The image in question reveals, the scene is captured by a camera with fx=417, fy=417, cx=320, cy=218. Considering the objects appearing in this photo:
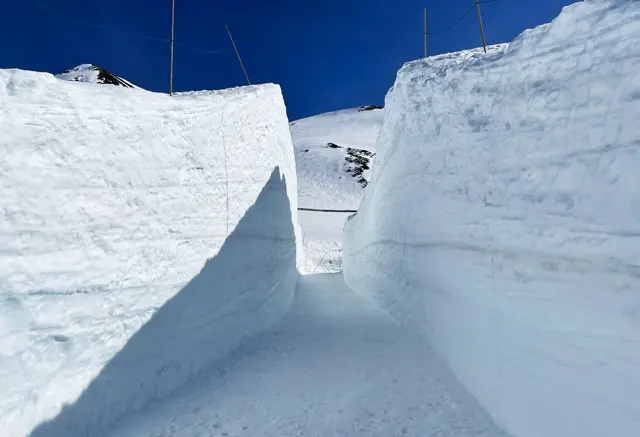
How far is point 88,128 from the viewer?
3148 millimetres

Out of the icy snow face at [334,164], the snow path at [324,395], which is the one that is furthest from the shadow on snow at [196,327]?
the icy snow face at [334,164]

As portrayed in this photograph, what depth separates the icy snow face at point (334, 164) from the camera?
30469mm

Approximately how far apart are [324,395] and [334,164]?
33707 mm

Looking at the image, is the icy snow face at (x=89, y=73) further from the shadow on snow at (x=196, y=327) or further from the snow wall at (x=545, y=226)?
the snow wall at (x=545, y=226)

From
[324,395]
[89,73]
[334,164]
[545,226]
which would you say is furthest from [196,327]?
[89,73]

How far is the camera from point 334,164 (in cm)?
3656

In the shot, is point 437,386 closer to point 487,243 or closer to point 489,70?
point 487,243

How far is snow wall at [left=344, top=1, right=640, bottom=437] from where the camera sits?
2.14 metres

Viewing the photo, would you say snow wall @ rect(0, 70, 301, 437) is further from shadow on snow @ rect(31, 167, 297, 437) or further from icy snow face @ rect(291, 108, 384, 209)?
icy snow face @ rect(291, 108, 384, 209)

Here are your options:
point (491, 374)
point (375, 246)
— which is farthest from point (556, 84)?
point (375, 246)

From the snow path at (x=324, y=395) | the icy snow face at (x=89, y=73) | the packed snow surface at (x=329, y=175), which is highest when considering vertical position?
the icy snow face at (x=89, y=73)

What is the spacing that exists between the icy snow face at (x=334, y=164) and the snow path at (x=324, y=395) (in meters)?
24.3

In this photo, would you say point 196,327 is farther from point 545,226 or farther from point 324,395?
point 545,226

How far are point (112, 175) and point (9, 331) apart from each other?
129cm
